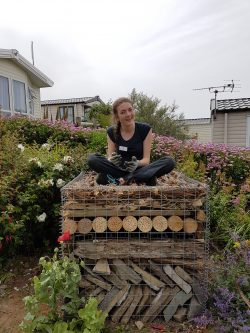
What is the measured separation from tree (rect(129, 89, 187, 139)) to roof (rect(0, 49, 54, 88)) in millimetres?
4683

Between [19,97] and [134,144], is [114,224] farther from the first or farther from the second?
[19,97]

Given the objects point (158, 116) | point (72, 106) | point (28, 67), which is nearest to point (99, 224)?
point (28, 67)

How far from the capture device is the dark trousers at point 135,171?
2.88 metres

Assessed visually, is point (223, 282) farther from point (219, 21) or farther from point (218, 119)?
point (218, 119)

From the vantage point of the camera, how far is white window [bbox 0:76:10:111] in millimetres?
12375

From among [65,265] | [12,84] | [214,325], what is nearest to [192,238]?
[214,325]

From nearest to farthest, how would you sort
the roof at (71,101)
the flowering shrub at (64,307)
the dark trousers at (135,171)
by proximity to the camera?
1. the flowering shrub at (64,307)
2. the dark trousers at (135,171)
3. the roof at (71,101)

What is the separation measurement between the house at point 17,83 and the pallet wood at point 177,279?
34.1 ft

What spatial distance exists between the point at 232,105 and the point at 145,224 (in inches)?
416

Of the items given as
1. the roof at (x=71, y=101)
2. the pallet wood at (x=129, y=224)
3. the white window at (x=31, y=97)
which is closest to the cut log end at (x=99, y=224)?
the pallet wood at (x=129, y=224)

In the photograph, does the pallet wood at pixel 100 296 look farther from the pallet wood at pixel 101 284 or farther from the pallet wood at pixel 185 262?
the pallet wood at pixel 185 262

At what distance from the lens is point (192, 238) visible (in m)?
2.54

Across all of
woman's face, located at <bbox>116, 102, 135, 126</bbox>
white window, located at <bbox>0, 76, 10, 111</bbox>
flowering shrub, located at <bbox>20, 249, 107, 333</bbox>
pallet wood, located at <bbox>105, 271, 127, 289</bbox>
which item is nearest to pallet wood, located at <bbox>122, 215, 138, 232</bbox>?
pallet wood, located at <bbox>105, 271, 127, 289</bbox>

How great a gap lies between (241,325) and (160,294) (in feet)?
1.91
